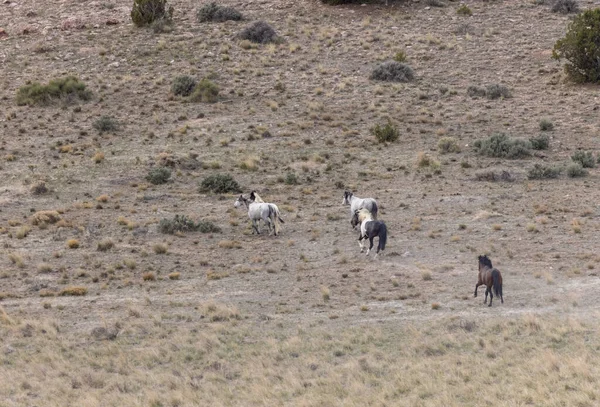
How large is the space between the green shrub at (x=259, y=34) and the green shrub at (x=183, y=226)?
2772 cm

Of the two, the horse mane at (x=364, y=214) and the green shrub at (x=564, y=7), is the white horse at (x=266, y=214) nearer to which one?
the horse mane at (x=364, y=214)

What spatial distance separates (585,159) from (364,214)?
524 inches

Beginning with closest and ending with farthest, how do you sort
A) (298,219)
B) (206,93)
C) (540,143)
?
(298,219) → (540,143) → (206,93)

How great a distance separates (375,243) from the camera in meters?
25.7

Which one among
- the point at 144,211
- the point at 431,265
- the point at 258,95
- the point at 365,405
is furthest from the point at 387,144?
the point at 365,405

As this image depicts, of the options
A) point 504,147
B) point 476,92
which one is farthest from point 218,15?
point 504,147

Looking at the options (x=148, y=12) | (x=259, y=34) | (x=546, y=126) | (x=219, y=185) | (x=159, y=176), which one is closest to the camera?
(x=219, y=185)

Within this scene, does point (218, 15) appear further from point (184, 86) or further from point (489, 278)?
point (489, 278)

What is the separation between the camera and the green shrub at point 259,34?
176ft

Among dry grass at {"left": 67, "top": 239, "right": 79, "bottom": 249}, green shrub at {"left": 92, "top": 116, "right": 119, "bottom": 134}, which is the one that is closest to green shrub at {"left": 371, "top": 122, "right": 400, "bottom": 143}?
green shrub at {"left": 92, "top": 116, "right": 119, "bottom": 134}

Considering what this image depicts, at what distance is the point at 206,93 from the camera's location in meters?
45.5

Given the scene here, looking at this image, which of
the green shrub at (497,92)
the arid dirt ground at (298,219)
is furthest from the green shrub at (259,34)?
the green shrub at (497,92)

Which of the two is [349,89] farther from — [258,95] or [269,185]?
[269,185]

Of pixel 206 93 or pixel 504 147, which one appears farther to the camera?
pixel 206 93
